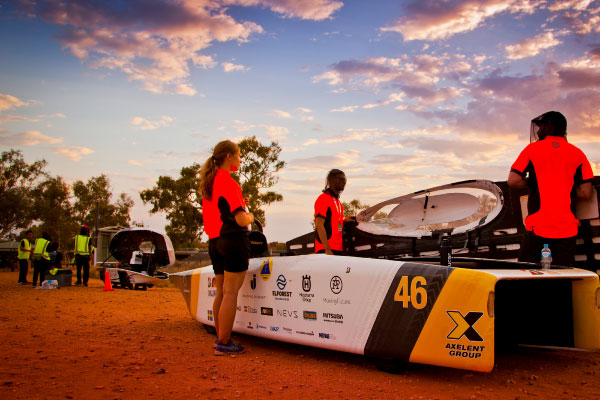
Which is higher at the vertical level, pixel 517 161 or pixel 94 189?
pixel 94 189

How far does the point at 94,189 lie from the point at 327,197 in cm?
5445

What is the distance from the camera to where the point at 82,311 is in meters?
7.47

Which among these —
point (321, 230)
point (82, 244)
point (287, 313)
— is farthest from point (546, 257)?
point (82, 244)

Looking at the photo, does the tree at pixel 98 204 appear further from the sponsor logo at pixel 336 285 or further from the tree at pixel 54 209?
the sponsor logo at pixel 336 285

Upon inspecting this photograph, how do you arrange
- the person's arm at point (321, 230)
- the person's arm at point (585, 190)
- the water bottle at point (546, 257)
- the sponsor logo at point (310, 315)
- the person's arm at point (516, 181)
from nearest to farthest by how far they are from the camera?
the water bottle at point (546, 257) < the sponsor logo at point (310, 315) < the person's arm at point (585, 190) < the person's arm at point (516, 181) < the person's arm at point (321, 230)

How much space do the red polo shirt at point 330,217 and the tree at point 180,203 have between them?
2887 centimetres

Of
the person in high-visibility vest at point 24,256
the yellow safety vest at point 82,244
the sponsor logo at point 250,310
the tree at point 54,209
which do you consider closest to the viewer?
the sponsor logo at point 250,310

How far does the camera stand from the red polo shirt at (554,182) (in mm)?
3975

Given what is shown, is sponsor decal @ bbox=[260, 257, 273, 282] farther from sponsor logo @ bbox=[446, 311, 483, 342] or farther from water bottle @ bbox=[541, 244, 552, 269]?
water bottle @ bbox=[541, 244, 552, 269]

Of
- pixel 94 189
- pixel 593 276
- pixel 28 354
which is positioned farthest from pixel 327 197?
pixel 94 189

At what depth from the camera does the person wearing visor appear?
397 cm

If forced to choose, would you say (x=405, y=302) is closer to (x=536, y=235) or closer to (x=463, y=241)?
(x=536, y=235)

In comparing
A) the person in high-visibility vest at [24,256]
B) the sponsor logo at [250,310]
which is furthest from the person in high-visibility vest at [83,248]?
the sponsor logo at [250,310]

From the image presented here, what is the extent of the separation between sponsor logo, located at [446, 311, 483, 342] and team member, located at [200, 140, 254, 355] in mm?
1851
